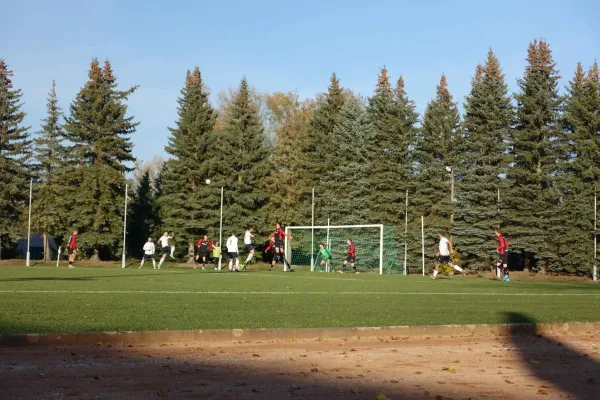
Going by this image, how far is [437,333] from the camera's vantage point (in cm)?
1193

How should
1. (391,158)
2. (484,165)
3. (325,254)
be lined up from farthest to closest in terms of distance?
1. (391,158)
2. (484,165)
3. (325,254)

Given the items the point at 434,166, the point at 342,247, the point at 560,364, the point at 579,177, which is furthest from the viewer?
the point at 434,166

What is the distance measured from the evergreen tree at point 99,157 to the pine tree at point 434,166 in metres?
24.7

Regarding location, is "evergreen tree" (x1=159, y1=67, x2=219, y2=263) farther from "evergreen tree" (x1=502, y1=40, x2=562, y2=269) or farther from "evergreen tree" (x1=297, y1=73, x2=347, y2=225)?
"evergreen tree" (x1=502, y1=40, x2=562, y2=269)

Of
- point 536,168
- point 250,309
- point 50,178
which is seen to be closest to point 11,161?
point 50,178

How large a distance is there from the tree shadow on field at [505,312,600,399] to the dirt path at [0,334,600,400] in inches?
0.5

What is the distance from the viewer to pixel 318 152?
6819 centimetres

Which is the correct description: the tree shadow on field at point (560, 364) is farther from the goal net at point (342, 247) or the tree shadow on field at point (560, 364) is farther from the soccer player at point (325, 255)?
the goal net at point (342, 247)

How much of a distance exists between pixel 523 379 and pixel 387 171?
57.7 metres

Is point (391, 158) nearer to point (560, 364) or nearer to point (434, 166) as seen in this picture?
point (434, 166)

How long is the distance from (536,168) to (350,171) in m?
15.3

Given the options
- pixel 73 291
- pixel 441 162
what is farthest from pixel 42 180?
pixel 73 291

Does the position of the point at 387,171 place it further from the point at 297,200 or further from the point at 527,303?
the point at 527,303

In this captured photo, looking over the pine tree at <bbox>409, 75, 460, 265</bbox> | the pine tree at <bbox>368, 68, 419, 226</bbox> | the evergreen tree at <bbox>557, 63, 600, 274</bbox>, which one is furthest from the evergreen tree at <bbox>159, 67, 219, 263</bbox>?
the evergreen tree at <bbox>557, 63, 600, 274</bbox>
